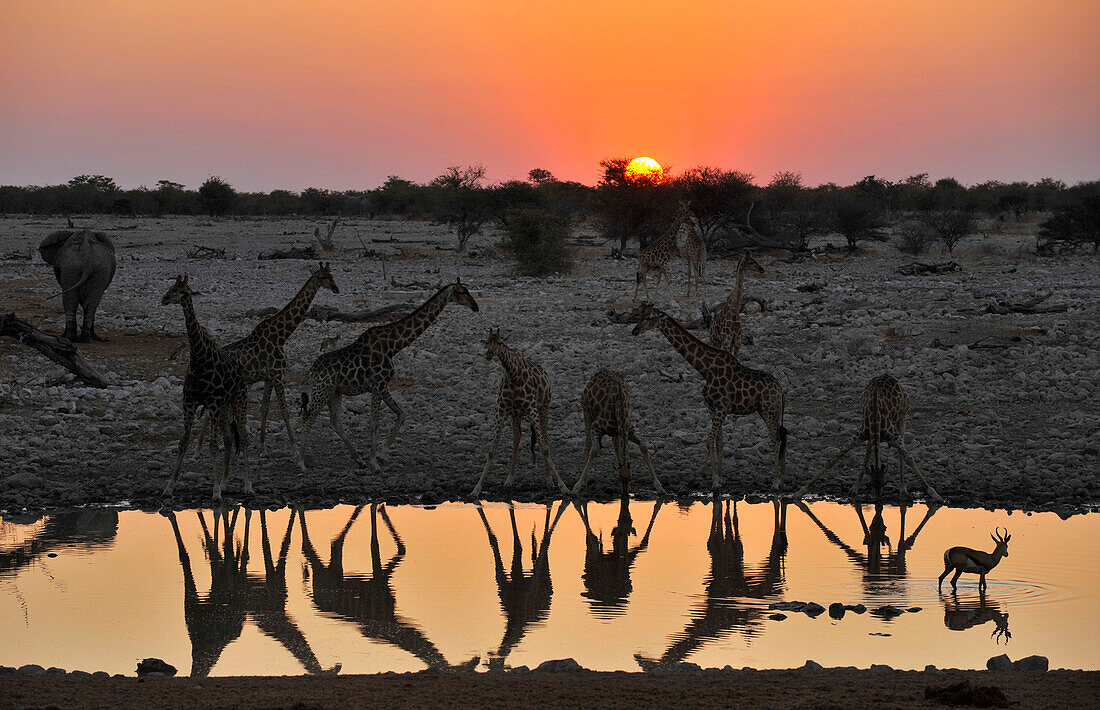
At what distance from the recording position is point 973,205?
61781mm

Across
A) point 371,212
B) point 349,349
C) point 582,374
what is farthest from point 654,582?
point 371,212

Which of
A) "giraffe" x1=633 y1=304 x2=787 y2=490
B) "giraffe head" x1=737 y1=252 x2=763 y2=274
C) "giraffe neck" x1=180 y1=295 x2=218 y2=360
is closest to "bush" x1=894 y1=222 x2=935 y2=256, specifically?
"giraffe head" x1=737 y1=252 x2=763 y2=274

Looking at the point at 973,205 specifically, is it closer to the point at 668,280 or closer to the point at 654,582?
the point at 668,280

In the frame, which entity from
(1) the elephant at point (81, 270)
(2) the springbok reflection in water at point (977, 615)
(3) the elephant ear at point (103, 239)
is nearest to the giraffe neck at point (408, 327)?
(2) the springbok reflection in water at point (977, 615)

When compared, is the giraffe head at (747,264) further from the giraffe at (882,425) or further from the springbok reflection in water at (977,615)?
the springbok reflection in water at (977,615)

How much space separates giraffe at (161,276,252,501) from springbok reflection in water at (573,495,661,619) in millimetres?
3537

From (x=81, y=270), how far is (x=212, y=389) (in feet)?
34.6

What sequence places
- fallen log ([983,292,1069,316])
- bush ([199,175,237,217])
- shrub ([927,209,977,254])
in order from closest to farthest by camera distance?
fallen log ([983,292,1069,316])
shrub ([927,209,977,254])
bush ([199,175,237,217])

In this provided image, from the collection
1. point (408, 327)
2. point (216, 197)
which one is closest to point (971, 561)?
point (408, 327)

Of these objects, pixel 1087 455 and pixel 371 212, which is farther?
pixel 371 212

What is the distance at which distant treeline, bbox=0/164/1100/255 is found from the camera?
4009cm

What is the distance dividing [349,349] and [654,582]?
551 centimetres

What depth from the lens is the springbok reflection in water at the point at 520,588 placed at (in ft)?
25.0

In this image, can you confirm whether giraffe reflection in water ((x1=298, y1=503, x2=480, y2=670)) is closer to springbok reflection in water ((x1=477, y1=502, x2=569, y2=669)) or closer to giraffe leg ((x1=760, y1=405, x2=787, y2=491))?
springbok reflection in water ((x1=477, y1=502, x2=569, y2=669))
